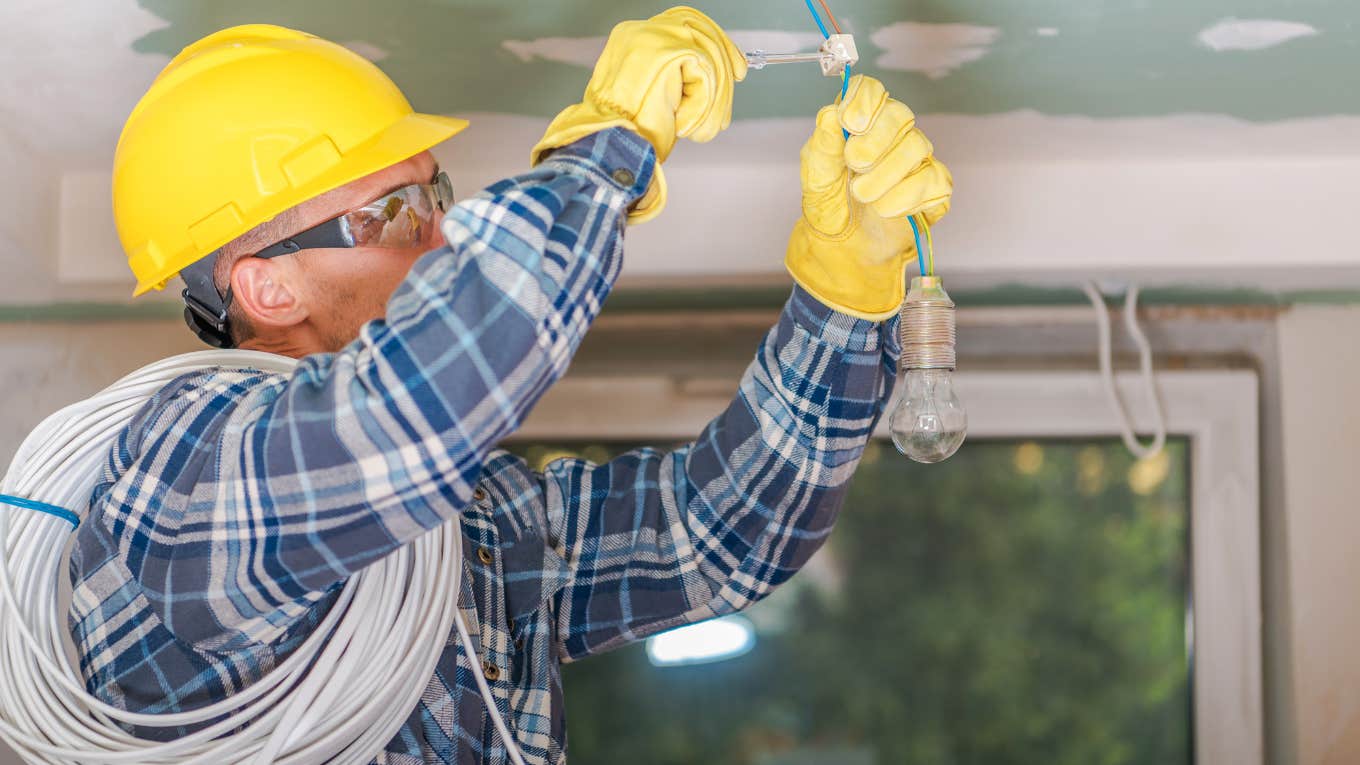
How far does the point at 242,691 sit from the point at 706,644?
5.71ft

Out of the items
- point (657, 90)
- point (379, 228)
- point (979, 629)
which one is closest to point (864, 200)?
point (657, 90)

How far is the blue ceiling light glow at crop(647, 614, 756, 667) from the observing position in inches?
113

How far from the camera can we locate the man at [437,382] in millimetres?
1036

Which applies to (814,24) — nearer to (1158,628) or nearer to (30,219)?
(30,219)

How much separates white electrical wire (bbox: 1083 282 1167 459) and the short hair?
1.60 metres

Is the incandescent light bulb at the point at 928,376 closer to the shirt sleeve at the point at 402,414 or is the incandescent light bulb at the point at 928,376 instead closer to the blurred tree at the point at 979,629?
the shirt sleeve at the point at 402,414

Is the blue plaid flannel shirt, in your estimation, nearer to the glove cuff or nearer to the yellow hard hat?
the glove cuff

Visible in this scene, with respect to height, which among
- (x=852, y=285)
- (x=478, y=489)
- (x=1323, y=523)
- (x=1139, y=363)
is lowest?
(x=1323, y=523)

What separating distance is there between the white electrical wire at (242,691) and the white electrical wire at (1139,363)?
1.60m

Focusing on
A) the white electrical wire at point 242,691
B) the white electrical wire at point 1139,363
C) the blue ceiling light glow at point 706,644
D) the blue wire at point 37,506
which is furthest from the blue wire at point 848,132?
the blue ceiling light glow at point 706,644

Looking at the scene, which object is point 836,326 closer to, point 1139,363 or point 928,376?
point 928,376

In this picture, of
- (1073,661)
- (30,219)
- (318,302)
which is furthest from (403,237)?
(1073,661)

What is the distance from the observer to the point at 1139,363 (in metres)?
2.70

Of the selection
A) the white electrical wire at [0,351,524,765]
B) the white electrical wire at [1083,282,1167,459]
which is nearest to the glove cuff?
the white electrical wire at [0,351,524,765]
